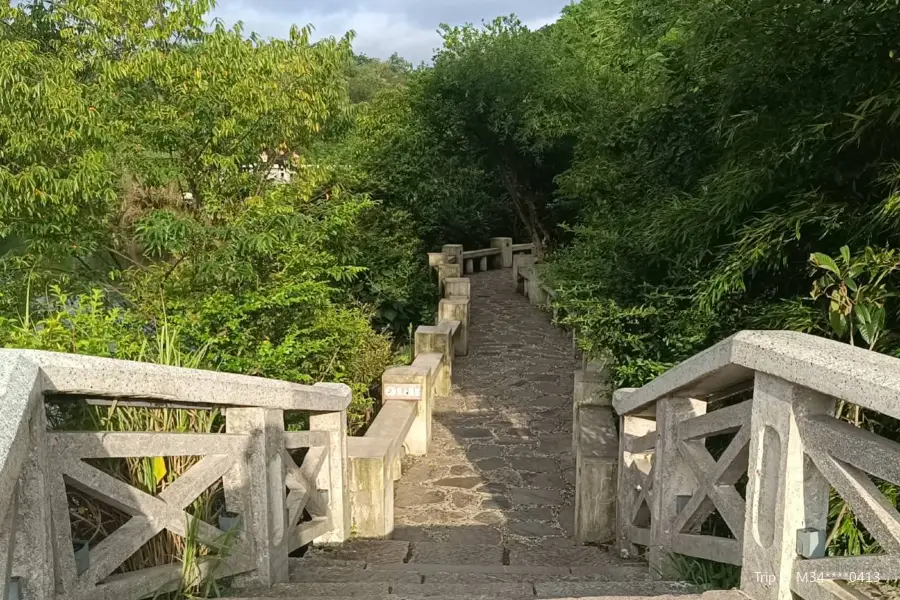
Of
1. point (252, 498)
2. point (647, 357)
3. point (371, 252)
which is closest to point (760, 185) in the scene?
point (647, 357)

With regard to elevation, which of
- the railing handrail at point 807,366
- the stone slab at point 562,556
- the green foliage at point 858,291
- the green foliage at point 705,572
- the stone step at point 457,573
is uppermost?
the green foliage at point 858,291

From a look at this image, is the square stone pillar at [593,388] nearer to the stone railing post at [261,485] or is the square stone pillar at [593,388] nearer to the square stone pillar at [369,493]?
the square stone pillar at [369,493]

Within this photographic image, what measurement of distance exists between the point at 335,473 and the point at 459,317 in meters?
6.65

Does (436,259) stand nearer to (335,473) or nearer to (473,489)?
(473,489)

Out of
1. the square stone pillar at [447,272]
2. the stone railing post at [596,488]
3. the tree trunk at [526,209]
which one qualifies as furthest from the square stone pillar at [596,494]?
the tree trunk at [526,209]

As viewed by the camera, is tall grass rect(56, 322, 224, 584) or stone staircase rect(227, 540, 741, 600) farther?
stone staircase rect(227, 540, 741, 600)

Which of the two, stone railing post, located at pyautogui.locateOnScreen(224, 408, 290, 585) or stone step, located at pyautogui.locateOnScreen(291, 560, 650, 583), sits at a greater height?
stone railing post, located at pyautogui.locateOnScreen(224, 408, 290, 585)

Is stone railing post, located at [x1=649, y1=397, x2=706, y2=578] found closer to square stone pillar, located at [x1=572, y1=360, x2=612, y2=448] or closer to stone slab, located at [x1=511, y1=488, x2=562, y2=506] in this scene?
square stone pillar, located at [x1=572, y1=360, x2=612, y2=448]

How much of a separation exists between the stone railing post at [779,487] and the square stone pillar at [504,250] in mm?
16437

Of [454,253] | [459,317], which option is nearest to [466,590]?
[459,317]

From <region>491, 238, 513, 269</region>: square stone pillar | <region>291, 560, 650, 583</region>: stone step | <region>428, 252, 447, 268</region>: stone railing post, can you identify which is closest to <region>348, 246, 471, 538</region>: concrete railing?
<region>291, 560, 650, 583</region>: stone step

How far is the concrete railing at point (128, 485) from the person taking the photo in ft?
6.33

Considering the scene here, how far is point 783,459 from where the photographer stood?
90.6 inches

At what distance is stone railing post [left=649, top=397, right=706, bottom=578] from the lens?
3.53 m
